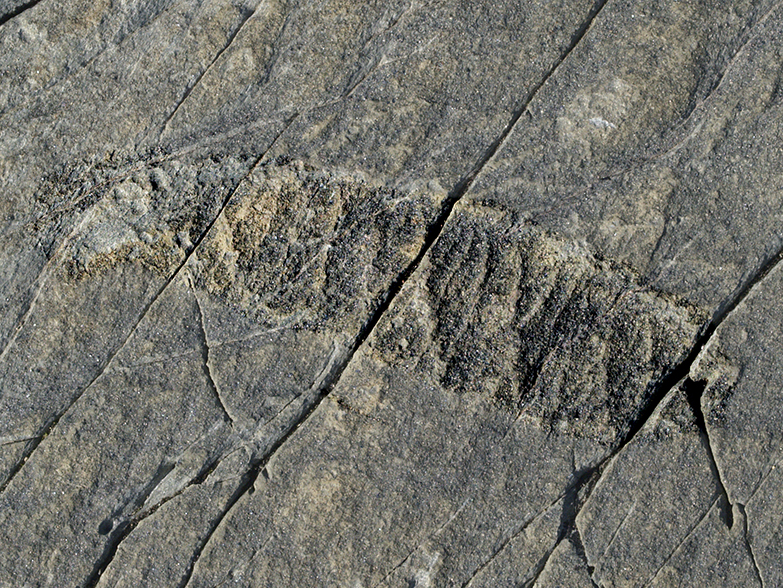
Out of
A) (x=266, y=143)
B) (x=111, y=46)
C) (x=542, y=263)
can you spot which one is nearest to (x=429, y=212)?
(x=542, y=263)

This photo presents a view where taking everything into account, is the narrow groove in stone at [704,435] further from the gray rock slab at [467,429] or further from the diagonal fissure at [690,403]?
the gray rock slab at [467,429]

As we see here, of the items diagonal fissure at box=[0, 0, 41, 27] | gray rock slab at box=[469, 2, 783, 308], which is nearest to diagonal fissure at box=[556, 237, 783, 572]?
gray rock slab at box=[469, 2, 783, 308]

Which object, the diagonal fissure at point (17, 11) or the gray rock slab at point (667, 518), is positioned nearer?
the gray rock slab at point (667, 518)

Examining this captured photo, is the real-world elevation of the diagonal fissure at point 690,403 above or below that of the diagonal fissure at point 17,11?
below

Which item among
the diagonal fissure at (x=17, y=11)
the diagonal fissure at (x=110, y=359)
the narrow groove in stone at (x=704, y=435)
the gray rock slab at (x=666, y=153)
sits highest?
the gray rock slab at (x=666, y=153)

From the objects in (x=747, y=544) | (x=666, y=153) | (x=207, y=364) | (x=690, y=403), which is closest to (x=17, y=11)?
(x=207, y=364)

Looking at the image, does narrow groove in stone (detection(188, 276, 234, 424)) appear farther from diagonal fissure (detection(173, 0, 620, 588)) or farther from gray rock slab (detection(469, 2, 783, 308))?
gray rock slab (detection(469, 2, 783, 308))

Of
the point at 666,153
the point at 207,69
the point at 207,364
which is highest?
the point at 666,153

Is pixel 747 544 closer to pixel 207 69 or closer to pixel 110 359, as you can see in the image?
pixel 110 359

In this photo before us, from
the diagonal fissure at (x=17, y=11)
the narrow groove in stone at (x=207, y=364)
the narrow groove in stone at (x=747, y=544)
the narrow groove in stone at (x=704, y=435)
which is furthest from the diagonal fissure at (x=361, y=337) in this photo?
the diagonal fissure at (x=17, y=11)
